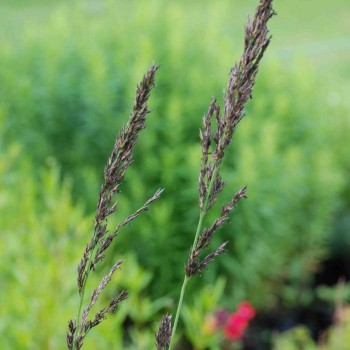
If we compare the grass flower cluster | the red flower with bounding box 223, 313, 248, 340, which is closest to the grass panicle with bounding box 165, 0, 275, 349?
the grass flower cluster

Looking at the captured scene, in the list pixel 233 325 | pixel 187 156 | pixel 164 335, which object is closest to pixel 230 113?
pixel 164 335

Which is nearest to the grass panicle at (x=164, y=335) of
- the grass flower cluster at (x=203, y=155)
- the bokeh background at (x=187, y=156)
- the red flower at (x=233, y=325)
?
the grass flower cluster at (x=203, y=155)

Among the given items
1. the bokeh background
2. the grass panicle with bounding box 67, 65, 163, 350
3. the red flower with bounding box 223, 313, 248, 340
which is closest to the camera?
the grass panicle with bounding box 67, 65, 163, 350

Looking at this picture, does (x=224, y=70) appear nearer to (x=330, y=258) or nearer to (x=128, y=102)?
(x=128, y=102)

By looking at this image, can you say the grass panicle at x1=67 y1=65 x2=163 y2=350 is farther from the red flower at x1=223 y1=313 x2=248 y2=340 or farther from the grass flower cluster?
the red flower at x1=223 y1=313 x2=248 y2=340

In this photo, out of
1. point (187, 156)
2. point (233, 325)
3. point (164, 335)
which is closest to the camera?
point (164, 335)

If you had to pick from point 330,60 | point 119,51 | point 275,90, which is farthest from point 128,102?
point 330,60

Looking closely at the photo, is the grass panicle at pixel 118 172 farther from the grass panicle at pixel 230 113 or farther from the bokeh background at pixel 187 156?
the bokeh background at pixel 187 156

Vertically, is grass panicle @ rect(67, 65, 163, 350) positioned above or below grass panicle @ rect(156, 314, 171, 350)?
above

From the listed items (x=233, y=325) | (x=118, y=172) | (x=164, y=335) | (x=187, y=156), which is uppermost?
(x=187, y=156)

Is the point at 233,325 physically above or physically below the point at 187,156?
below

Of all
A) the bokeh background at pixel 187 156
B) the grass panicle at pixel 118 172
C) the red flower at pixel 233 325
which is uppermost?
the bokeh background at pixel 187 156

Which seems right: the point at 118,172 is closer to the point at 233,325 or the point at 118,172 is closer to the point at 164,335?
the point at 164,335
